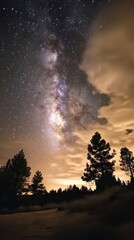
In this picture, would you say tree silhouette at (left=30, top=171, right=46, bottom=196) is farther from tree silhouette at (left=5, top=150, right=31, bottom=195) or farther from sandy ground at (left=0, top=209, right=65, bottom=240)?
sandy ground at (left=0, top=209, right=65, bottom=240)

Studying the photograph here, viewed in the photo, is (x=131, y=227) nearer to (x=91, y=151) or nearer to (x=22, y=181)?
(x=91, y=151)

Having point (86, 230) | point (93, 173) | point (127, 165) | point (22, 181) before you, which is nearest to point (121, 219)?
point (86, 230)

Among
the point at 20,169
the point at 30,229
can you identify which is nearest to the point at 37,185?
the point at 20,169

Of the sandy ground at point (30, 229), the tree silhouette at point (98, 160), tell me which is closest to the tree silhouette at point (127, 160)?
the tree silhouette at point (98, 160)

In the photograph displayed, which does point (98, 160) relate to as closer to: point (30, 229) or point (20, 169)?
point (20, 169)

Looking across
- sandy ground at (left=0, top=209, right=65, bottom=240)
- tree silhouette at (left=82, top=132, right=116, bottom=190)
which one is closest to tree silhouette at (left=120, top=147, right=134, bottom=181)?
tree silhouette at (left=82, top=132, right=116, bottom=190)

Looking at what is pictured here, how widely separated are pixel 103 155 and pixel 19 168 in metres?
18.9

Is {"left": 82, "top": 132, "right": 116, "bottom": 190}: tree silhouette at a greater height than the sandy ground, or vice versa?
{"left": 82, "top": 132, "right": 116, "bottom": 190}: tree silhouette

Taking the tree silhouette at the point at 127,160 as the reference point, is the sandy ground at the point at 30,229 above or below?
below

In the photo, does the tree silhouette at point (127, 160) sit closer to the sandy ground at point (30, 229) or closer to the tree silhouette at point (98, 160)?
the tree silhouette at point (98, 160)

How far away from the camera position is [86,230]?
4.84m

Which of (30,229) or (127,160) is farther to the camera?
(127,160)

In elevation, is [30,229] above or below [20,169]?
below

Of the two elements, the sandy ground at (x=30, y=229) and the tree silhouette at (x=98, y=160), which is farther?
the tree silhouette at (x=98, y=160)
